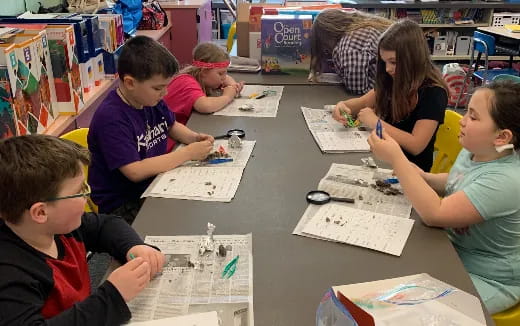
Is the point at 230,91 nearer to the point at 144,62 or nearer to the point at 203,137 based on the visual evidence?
the point at 203,137

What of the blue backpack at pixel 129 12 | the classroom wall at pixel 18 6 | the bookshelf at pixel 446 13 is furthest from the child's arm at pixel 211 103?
the bookshelf at pixel 446 13

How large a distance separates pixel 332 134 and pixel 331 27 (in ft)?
3.04

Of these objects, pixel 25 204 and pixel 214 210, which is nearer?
pixel 25 204

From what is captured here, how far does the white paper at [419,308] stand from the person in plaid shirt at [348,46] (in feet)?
5.06

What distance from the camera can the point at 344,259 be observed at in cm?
113

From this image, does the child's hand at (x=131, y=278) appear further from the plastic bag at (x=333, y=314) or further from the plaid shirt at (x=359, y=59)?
the plaid shirt at (x=359, y=59)

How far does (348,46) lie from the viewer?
249cm

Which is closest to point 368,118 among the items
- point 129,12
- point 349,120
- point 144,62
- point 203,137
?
point 349,120

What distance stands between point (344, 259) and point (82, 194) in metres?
0.59

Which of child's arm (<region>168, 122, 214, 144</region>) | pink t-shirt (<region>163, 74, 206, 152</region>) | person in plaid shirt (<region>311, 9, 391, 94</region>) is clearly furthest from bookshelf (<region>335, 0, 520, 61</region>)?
child's arm (<region>168, 122, 214, 144</region>)

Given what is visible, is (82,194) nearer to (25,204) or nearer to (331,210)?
(25,204)

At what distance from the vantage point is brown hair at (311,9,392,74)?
2592 millimetres

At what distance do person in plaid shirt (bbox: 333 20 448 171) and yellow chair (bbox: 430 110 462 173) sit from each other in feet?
0.31

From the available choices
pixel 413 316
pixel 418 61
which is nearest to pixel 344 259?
pixel 413 316
